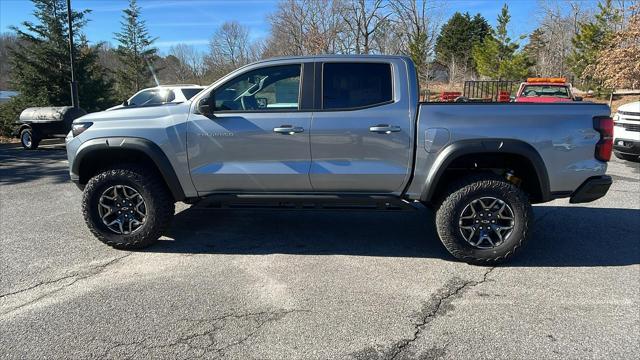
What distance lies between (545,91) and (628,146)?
23.3 feet

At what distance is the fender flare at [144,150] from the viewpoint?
4.36 m

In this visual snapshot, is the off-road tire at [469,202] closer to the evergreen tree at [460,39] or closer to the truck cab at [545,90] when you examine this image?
the truck cab at [545,90]

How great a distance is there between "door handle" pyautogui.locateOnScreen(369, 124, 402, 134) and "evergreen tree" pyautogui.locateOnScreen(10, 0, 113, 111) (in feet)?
59.5

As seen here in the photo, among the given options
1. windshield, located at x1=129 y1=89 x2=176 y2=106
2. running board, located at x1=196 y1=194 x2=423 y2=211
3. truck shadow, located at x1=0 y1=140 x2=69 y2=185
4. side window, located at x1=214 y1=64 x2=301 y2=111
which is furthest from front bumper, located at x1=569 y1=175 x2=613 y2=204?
windshield, located at x1=129 y1=89 x2=176 y2=106

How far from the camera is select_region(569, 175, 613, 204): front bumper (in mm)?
4078

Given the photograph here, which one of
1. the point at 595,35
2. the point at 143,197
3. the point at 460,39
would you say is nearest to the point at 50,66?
the point at 143,197

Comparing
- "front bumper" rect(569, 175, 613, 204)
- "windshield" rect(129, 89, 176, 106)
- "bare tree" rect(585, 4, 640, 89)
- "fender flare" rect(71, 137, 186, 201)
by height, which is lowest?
"front bumper" rect(569, 175, 613, 204)

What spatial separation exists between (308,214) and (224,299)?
2.48 metres

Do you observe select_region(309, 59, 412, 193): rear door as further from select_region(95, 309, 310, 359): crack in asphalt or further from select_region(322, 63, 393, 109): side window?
select_region(95, 309, 310, 359): crack in asphalt

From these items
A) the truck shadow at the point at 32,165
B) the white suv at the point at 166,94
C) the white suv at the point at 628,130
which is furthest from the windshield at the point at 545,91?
the truck shadow at the point at 32,165

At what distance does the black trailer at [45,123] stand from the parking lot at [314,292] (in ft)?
27.9

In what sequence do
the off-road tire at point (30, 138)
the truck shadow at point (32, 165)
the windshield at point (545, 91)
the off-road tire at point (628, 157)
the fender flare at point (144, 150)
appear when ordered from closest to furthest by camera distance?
the fender flare at point (144, 150) → the truck shadow at point (32, 165) → the off-road tire at point (628, 157) → the off-road tire at point (30, 138) → the windshield at point (545, 91)

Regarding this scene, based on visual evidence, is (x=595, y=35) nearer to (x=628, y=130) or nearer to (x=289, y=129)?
(x=628, y=130)

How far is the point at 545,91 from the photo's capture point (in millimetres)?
15898
